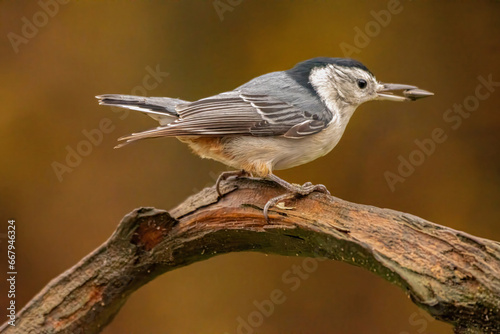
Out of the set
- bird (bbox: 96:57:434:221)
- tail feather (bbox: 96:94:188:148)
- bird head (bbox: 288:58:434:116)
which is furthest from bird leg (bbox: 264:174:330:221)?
tail feather (bbox: 96:94:188:148)

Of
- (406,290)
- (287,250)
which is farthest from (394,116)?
(406,290)

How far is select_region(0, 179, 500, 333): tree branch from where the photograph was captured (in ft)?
Result: 5.60

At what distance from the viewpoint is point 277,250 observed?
7.27 ft

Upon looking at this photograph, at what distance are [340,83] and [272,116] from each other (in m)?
0.38

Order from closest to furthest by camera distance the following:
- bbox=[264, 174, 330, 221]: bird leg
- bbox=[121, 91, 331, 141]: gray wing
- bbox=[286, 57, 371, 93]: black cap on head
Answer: bbox=[264, 174, 330, 221]: bird leg → bbox=[121, 91, 331, 141]: gray wing → bbox=[286, 57, 371, 93]: black cap on head

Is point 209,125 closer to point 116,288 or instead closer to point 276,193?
point 276,193

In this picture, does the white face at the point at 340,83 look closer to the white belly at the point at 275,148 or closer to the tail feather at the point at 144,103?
the white belly at the point at 275,148

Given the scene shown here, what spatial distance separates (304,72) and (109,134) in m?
1.64

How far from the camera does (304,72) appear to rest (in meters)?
2.51

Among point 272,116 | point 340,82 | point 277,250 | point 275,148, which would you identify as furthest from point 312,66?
point 277,250

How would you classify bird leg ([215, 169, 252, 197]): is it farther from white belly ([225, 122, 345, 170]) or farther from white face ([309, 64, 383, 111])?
white face ([309, 64, 383, 111])

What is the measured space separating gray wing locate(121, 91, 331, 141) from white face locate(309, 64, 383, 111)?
6.5 inches

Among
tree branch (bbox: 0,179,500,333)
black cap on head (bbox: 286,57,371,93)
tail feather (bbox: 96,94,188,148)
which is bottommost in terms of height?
tree branch (bbox: 0,179,500,333)

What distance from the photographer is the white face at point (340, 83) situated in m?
2.50
